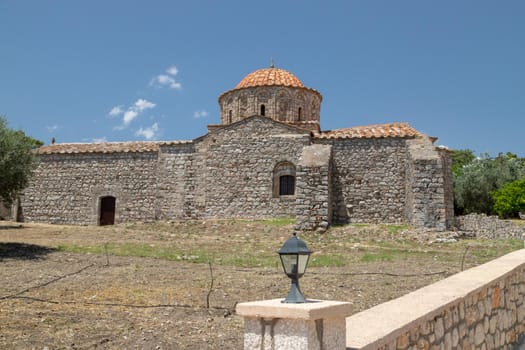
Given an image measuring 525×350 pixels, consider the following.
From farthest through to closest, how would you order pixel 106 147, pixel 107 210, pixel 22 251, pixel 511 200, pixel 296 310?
1. pixel 511 200
2. pixel 106 147
3. pixel 107 210
4. pixel 22 251
5. pixel 296 310

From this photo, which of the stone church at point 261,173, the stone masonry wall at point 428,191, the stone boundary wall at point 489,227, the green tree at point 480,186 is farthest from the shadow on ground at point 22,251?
the green tree at point 480,186

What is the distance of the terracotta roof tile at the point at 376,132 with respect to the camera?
20141mm

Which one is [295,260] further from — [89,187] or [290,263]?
[89,187]

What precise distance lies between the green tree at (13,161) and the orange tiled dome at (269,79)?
38.5 feet

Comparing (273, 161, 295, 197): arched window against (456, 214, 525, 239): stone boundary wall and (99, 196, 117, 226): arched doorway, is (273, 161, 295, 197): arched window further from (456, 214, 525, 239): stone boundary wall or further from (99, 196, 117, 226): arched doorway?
(99, 196, 117, 226): arched doorway

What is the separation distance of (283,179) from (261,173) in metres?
1.02

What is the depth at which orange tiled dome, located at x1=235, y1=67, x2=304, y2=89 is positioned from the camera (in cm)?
2356

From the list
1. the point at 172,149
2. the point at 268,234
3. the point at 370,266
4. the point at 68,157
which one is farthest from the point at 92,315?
the point at 68,157

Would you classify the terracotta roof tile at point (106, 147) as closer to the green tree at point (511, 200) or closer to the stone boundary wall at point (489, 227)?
the stone boundary wall at point (489, 227)

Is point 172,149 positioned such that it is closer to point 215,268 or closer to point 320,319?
point 215,268

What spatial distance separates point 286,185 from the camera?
21031mm

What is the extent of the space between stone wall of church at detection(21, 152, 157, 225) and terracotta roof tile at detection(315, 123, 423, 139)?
8.47 metres

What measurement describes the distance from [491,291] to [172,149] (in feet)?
60.8

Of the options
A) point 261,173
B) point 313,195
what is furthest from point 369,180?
point 261,173
